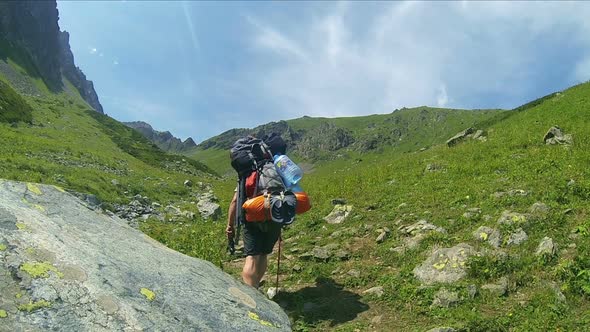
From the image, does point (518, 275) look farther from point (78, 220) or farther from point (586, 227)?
point (78, 220)

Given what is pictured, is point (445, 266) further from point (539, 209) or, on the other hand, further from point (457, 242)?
point (539, 209)

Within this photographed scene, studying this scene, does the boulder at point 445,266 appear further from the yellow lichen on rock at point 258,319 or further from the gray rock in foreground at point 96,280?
the yellow lichen on rock at point 258,319

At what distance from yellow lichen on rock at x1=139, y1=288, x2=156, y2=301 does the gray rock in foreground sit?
1 centimetres

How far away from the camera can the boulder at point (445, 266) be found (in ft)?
26.9

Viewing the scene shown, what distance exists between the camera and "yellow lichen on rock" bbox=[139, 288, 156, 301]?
209 inches

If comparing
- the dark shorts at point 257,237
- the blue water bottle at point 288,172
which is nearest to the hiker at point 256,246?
the dark shorts at point 257,237

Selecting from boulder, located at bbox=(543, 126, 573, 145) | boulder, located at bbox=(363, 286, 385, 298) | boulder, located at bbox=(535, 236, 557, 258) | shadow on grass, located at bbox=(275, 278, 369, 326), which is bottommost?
shadow on grass, located at bbox=(275, 278, 369, 326)

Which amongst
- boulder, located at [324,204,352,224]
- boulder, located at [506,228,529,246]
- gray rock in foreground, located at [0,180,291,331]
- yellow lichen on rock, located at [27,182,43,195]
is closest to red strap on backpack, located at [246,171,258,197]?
gray rock in foreground, located at [0,180,291,331]

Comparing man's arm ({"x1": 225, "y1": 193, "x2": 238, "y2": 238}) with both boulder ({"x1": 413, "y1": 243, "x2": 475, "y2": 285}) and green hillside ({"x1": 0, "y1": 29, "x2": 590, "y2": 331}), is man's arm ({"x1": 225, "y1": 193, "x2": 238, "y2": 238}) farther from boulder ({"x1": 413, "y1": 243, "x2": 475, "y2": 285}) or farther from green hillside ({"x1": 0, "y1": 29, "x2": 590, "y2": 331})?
boulder ({"x1": 413, "y1": 243, "x2": 475, "y2": 285})

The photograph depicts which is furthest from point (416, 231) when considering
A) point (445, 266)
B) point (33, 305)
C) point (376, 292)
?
point (33, 305)

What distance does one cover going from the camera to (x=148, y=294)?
5.37 meters

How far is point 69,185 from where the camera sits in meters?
19.8

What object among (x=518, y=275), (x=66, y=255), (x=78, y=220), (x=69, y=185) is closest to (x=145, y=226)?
(x=69, y=185)

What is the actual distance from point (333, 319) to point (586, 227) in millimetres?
5376
